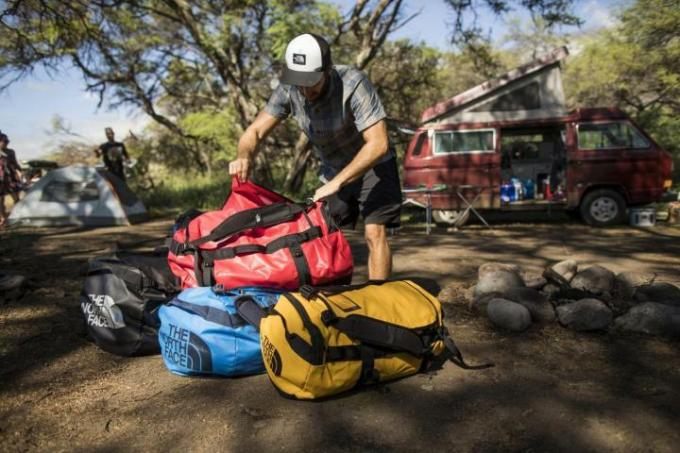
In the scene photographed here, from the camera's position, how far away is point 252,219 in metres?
3.14

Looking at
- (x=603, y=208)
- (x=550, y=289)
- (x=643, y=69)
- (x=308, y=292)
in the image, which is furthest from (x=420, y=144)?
(x=643, y=69)

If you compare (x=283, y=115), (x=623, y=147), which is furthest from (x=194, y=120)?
(x=283, y=115)

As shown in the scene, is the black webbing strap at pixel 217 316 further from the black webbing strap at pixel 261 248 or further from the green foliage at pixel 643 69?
the green foliage at pixel 643 69

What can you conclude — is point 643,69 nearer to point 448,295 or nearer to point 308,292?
point 448,295

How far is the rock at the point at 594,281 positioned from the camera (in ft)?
13.0

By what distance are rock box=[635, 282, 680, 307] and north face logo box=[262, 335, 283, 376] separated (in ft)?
8.79

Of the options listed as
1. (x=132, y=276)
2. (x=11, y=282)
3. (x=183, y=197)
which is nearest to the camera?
(x=132, y=276)

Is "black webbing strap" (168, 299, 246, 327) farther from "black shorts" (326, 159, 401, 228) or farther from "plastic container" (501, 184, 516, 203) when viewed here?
"plastic container" (501, 184, 516, 203)

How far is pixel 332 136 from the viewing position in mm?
3498

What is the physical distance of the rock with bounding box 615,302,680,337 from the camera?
318 centimetres

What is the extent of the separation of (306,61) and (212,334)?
164 cm

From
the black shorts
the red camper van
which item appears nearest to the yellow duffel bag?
the black shorts

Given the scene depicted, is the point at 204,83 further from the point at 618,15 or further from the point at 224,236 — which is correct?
the point at 224,236

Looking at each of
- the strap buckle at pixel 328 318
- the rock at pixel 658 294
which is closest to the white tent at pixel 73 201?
the strap buckle at pixel 328 318
